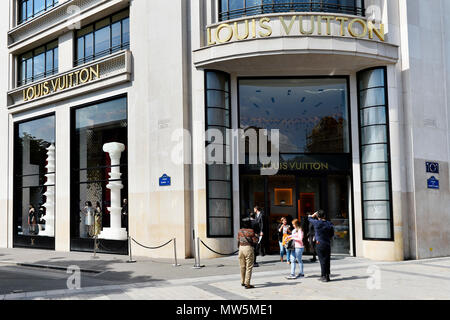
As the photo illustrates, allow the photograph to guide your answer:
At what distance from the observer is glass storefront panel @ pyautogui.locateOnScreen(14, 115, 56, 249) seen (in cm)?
2328

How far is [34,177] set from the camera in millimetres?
24500

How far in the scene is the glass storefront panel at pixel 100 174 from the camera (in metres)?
20.0

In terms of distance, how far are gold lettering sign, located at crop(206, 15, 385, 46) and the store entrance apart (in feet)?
17.0

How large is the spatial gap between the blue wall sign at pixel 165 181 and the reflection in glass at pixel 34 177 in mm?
7747

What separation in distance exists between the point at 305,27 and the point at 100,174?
35.2 feet

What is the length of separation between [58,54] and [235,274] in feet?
51.0

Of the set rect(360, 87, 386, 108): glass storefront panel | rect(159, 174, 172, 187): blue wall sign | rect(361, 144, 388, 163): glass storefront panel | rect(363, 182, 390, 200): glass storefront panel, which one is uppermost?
rect(360, 87, 386, 108): glass storefront panel

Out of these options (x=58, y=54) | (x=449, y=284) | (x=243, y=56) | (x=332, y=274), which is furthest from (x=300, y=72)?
(x=58, y=54)

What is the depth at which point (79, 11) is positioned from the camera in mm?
22078

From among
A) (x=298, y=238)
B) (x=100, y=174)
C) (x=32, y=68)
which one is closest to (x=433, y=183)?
(x=298, y=238)

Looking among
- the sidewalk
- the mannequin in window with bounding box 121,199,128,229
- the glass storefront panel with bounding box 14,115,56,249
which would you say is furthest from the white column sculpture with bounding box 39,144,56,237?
the sidewalk

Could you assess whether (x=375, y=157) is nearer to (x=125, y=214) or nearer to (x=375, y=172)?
(x=375, y=172)

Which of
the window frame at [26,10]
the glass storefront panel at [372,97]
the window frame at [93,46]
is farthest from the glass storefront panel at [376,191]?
the window frame at [26,10]

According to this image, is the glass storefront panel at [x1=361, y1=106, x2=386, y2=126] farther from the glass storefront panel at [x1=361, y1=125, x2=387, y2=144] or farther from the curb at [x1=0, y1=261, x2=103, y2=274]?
the curb at [x1=0, y1=261, x2=103, y2=274]
